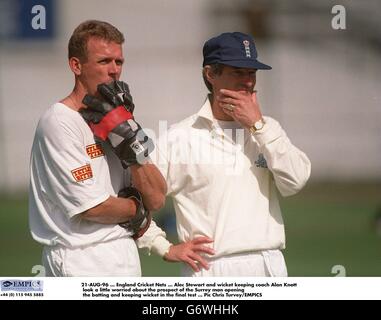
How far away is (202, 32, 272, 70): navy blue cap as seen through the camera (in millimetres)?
3895

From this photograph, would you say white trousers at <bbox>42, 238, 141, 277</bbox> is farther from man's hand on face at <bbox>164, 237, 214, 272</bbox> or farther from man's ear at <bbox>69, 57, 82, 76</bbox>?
man's ear at <bbox>69, 57, 82, 76</bbox>

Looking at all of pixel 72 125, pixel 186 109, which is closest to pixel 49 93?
pixel 186 109

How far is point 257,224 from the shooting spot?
3904 millimetres

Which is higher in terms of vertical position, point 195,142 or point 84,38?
point 84,38

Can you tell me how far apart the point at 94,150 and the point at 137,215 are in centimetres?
33

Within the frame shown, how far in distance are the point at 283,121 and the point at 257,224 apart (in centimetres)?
187

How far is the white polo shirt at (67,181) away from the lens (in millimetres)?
→ 3742

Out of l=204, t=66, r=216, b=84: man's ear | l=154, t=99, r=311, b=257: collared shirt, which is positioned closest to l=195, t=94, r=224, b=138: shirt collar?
l=154, t=99, r=311, b=257: collared shirt

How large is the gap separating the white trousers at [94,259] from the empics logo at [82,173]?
29 cm

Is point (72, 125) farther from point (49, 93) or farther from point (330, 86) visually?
point (330, 86)

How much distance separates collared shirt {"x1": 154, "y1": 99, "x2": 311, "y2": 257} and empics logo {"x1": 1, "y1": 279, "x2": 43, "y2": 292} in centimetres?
80

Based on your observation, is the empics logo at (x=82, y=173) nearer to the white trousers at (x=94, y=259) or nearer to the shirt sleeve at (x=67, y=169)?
the shirt sleeve at (x=67, y=169)

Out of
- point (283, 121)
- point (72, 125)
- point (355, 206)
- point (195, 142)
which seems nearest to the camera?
point (72, 125)

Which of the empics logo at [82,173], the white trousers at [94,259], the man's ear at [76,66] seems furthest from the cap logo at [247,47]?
the white trousers at [94,259]
